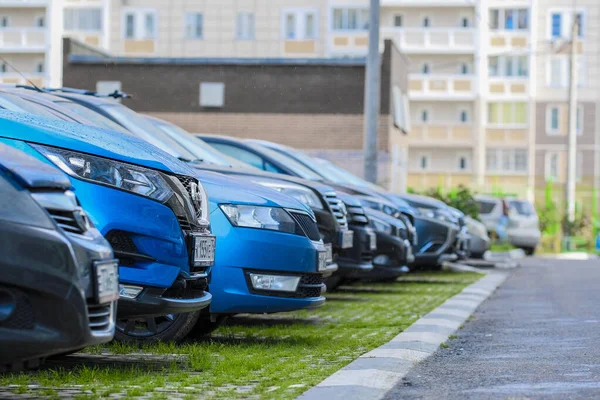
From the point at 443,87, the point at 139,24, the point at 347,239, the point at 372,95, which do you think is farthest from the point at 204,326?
the point at 443,87

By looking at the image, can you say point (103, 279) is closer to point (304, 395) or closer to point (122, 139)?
point (304, 395)

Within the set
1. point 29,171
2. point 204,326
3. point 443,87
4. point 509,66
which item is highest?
point 509,66

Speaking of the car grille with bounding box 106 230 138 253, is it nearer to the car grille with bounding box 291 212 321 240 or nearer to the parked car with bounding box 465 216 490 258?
the car grille with bounding box 291 212 321 240

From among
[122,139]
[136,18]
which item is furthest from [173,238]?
[136,18]

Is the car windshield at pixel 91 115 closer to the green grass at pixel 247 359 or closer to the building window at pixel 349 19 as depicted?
the green grass at pixel 247 359

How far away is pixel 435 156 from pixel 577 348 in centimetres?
5623

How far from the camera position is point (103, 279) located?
563 centimetres

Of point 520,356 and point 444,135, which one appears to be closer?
point 520,356

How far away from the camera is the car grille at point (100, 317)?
5.60 m

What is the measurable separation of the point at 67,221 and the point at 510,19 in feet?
198

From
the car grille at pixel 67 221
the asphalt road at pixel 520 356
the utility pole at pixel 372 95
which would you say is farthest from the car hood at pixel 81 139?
→ the utility pole at pixel 372 95

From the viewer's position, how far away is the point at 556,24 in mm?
63719

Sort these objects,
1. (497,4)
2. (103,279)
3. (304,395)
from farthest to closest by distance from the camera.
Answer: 1. (497,4)
2. (304,395)
3. (103,279)

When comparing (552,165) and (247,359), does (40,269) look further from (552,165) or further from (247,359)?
(552,165)
